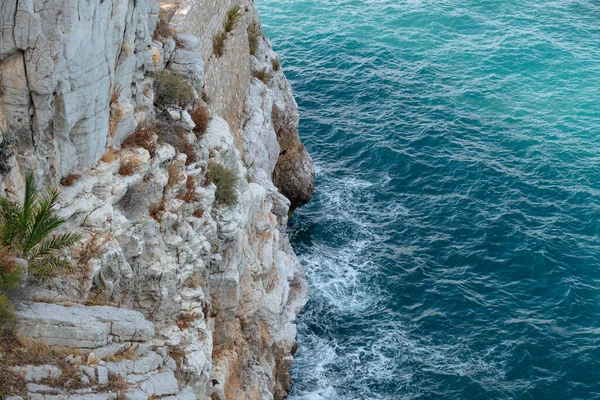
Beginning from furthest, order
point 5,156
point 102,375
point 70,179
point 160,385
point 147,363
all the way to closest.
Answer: point 70,179 → point 147,363 → point 160,385 → point 5,156 → point 102,375

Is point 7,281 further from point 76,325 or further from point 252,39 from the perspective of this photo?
point 252,39

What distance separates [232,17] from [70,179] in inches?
Answer: 609

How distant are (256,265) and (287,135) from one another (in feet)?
45.8

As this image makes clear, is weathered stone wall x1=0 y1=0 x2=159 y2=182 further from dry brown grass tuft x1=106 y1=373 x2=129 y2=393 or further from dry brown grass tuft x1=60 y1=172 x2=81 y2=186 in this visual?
dry brown grass tuft x1=106 y1=373 x2=129 y2=393

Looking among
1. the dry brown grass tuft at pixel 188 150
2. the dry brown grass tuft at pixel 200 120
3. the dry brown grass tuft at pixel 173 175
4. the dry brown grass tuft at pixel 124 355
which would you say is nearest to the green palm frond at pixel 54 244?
the dry brown grass tuft at pixel 124 355

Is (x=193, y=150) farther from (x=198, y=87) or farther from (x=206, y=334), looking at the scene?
(x=206, y=334)

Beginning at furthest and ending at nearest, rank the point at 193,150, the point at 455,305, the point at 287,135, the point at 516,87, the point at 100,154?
the point at 516,87 < the point at 287,135 < the point at 455,305 < the point at 193,150 < the point at 100,154

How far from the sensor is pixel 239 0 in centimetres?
3291

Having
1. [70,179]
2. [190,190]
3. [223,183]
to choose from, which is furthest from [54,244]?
[223,183]

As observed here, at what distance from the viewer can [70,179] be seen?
16453 mm

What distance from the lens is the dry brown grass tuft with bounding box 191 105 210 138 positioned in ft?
72.4

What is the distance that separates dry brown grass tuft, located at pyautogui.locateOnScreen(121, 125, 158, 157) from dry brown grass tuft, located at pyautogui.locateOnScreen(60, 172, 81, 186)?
2.12m

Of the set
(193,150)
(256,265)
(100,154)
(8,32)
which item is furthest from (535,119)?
(8,32)

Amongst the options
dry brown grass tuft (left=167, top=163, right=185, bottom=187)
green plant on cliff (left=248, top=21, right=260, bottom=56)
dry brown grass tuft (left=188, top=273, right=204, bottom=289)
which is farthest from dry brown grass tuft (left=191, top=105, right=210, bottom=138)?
green plant on cliff (left=248, top=21, right=260, bottom=56)
